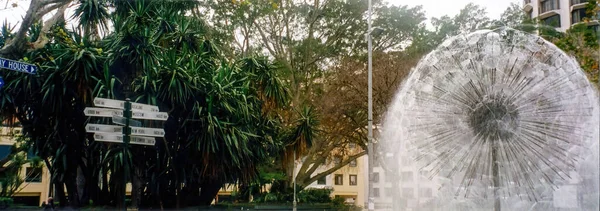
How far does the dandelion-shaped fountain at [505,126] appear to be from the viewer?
397 inches

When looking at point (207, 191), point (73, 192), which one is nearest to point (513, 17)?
point (207, 191)

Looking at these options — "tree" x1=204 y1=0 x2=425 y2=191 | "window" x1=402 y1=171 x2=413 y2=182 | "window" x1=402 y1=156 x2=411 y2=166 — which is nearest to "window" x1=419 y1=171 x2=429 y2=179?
"window" x1=402 y1=156 x2=411 y2=166

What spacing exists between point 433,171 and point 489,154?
5.01 feet

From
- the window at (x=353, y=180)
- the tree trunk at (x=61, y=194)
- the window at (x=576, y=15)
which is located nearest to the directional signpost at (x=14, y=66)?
the tree trunk at (x=61, y=194)

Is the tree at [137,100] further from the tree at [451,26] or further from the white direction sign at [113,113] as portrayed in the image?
the tree at [451,26]

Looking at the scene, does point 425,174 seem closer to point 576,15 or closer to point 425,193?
point 425,193

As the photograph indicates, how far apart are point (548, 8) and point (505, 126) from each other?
5117 cm

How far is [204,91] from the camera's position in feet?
61.2

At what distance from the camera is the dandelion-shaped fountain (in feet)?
33.1

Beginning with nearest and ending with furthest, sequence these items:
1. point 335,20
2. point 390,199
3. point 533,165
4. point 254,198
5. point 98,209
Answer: point 533,165, point 390,199, point 98,209, point 254,198, point 335,20

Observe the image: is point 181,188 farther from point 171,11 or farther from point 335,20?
point 335,20

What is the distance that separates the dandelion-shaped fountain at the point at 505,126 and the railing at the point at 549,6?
48.3m

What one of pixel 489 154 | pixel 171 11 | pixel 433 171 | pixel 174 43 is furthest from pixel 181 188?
pixel 489 154

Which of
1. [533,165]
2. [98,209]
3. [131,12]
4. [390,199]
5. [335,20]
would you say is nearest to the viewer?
[533,165]
